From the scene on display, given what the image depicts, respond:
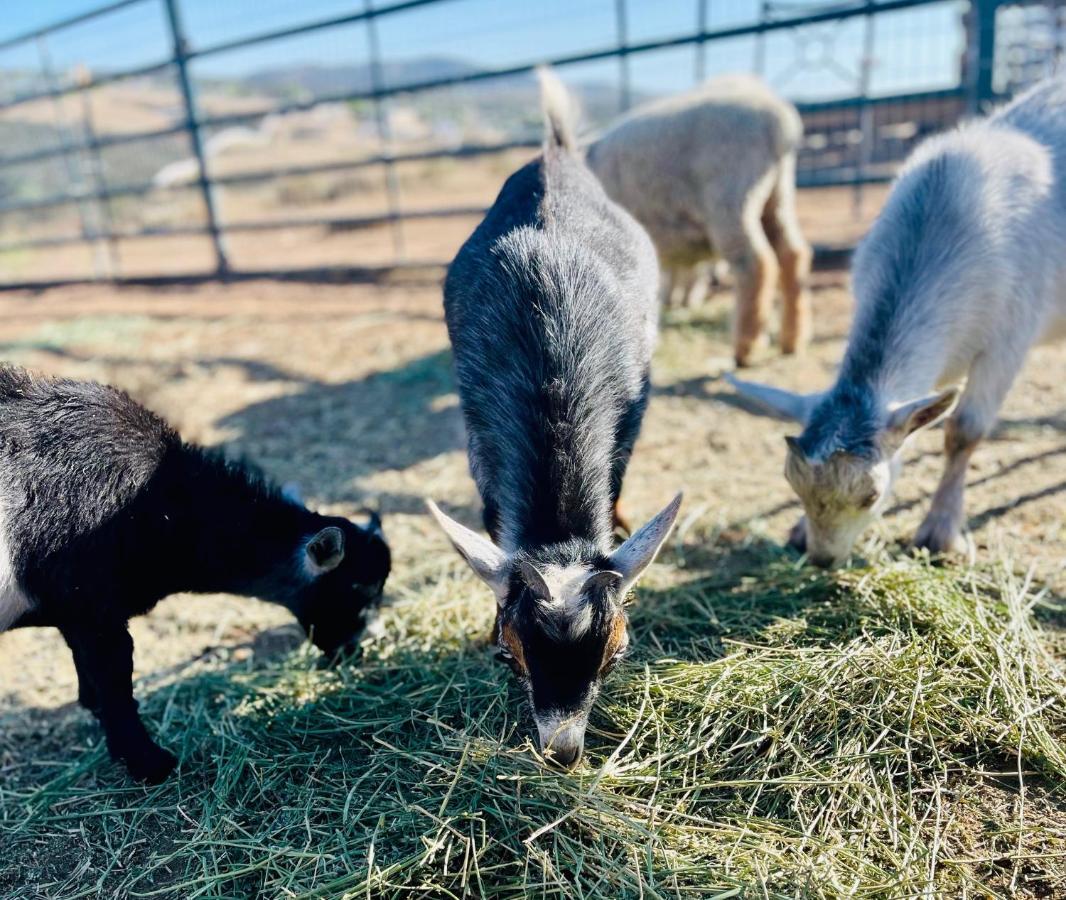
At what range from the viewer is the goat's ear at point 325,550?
3307 millimetres

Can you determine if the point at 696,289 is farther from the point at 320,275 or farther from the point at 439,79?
the point at 320,275

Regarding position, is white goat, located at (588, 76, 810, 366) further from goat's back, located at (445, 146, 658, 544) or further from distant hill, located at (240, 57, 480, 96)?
distant hill, located at (240, 57, 480, 96)

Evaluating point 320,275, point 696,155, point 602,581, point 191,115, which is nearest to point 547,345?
point 602,581

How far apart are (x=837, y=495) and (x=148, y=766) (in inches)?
110

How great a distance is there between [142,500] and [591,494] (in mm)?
1697

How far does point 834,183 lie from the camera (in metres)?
8.69

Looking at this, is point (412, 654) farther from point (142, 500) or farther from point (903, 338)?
point (903, 338)

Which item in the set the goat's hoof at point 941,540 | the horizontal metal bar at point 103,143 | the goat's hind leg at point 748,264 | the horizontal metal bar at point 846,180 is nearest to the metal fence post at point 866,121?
the horizontal metal bar at point 846,180

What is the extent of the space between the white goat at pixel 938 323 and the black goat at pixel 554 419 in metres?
0.85

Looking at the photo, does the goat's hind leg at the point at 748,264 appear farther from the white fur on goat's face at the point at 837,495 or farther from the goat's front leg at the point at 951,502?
the white fur on goat's face at the point at 837,495

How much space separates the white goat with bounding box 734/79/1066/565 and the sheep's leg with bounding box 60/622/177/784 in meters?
2.66

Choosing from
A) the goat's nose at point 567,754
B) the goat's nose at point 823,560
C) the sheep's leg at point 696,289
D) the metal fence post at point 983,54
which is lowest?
the sheep's leg at point 696,289

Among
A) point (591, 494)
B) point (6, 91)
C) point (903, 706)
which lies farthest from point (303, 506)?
point (6, 91)

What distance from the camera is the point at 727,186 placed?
6520mm
